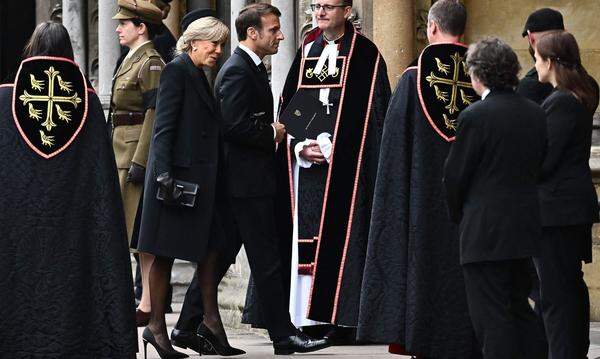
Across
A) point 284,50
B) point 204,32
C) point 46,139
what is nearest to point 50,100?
point 46,139

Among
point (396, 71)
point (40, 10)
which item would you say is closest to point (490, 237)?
point (396, 71)

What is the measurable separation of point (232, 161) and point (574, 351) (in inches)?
85.7

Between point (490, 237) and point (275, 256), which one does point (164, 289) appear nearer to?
point (275, 256)

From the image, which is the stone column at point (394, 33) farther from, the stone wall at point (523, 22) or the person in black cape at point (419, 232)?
the person in black cape at point (419, 232)

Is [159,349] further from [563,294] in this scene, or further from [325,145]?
[563,294]

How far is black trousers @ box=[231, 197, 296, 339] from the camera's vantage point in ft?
30.6

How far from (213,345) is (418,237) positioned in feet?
4.77

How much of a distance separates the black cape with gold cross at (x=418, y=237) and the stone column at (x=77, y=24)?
7423 millimetres

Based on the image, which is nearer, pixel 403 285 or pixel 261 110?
pixel 403 285

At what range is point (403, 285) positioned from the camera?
8477mm

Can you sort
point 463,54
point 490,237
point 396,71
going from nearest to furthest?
point 490,237, point 463,54, point 396,71

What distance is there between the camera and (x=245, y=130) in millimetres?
Result: 9398

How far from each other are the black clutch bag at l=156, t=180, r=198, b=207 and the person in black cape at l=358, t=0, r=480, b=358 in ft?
3.17

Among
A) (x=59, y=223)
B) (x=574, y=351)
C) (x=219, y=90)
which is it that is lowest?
(x=574, y=351)
